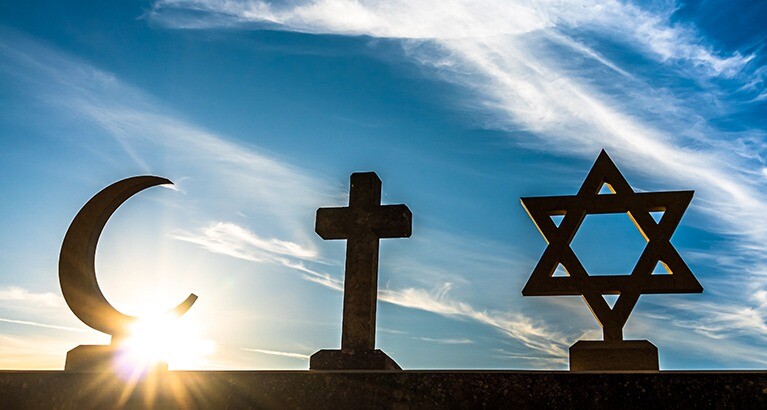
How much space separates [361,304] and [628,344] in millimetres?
2311

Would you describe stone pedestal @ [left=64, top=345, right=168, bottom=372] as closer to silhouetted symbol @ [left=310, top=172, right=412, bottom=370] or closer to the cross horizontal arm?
silhouetted symbol @ [left=310, top=172, right=412, bottom=370]

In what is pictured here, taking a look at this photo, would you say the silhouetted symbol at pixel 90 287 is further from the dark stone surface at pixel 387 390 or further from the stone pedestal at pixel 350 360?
the stone pedestal at pixel 350 360

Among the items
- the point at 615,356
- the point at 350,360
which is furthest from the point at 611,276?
the point at 350,360

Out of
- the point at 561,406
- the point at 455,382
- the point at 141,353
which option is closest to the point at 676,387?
the point at 561,406

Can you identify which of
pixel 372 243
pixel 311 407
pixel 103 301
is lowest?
pixel 311 407

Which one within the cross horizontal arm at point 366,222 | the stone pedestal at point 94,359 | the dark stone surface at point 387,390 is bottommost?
the dark stone surface at point 387,390

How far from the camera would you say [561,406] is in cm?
422

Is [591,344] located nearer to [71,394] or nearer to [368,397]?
[368,397]

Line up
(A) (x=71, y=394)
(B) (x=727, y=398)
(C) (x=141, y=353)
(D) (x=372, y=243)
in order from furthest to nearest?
(D) (x=372, y=243) < (C) (x=141, y=353) < (A) (x=71, y=394) < (B) (x=727, y=398)

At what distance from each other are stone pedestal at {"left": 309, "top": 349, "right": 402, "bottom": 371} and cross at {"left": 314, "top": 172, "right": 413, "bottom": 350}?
0.10 m

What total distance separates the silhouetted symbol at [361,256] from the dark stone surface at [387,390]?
52.1 inches

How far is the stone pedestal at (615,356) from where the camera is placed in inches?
214

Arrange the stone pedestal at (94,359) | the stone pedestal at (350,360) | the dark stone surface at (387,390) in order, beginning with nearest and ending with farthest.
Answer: the dark stone surface at (387,390) < the stone pedestal at (94,359) < the stone pedestal at (350,360)

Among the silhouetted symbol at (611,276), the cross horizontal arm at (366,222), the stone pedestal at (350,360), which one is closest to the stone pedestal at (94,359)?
the stone pedestal at (350,360)
